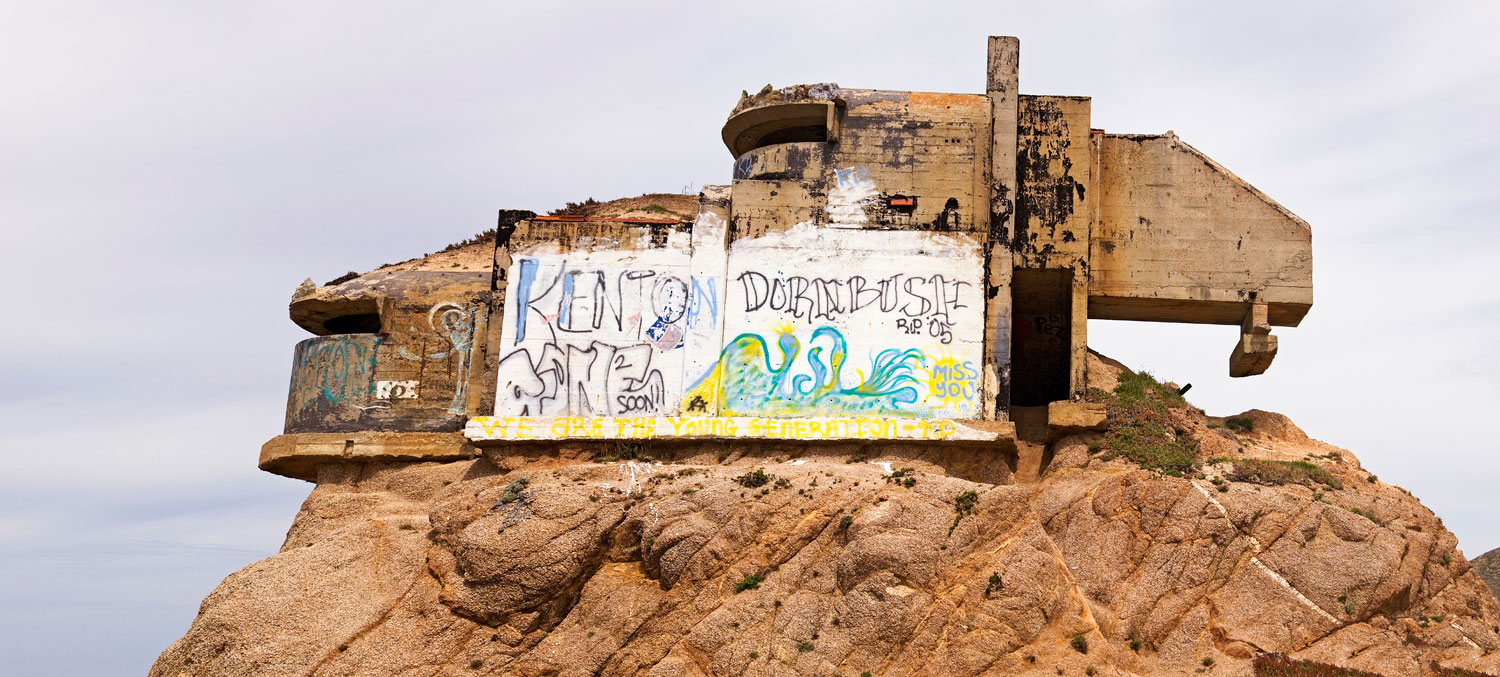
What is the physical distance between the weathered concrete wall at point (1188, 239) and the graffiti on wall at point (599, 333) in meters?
8.40

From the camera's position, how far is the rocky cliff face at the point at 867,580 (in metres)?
23.9

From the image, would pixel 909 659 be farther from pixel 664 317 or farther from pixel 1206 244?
pixel 1206 244

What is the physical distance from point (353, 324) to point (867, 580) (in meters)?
14.8

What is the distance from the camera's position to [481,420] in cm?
2880

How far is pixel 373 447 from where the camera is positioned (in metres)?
30.6

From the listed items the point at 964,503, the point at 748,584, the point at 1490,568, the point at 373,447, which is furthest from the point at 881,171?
the point at 1490,568

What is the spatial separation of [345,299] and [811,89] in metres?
11.2

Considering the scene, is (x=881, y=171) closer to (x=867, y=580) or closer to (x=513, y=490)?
(x=867, y=580)

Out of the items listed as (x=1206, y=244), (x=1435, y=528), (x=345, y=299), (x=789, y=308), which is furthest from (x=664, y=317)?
(x=1435, y=528)

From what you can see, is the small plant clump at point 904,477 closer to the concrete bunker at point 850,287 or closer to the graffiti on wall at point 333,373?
the concrete bunker at point 850,287

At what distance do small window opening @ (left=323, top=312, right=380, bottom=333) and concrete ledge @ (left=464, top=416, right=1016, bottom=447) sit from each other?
5.35 m

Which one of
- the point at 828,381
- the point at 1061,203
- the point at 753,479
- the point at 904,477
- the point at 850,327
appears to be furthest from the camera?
the point at 1061,203

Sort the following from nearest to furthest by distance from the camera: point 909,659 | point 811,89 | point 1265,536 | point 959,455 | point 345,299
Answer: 1. point 909,659
2. point 1265,536
3. point 959,455
4. point 811,89
5. point 345,299

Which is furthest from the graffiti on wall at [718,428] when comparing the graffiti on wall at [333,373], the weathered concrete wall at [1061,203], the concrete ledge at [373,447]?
the graffiti on wall at [333,373]
